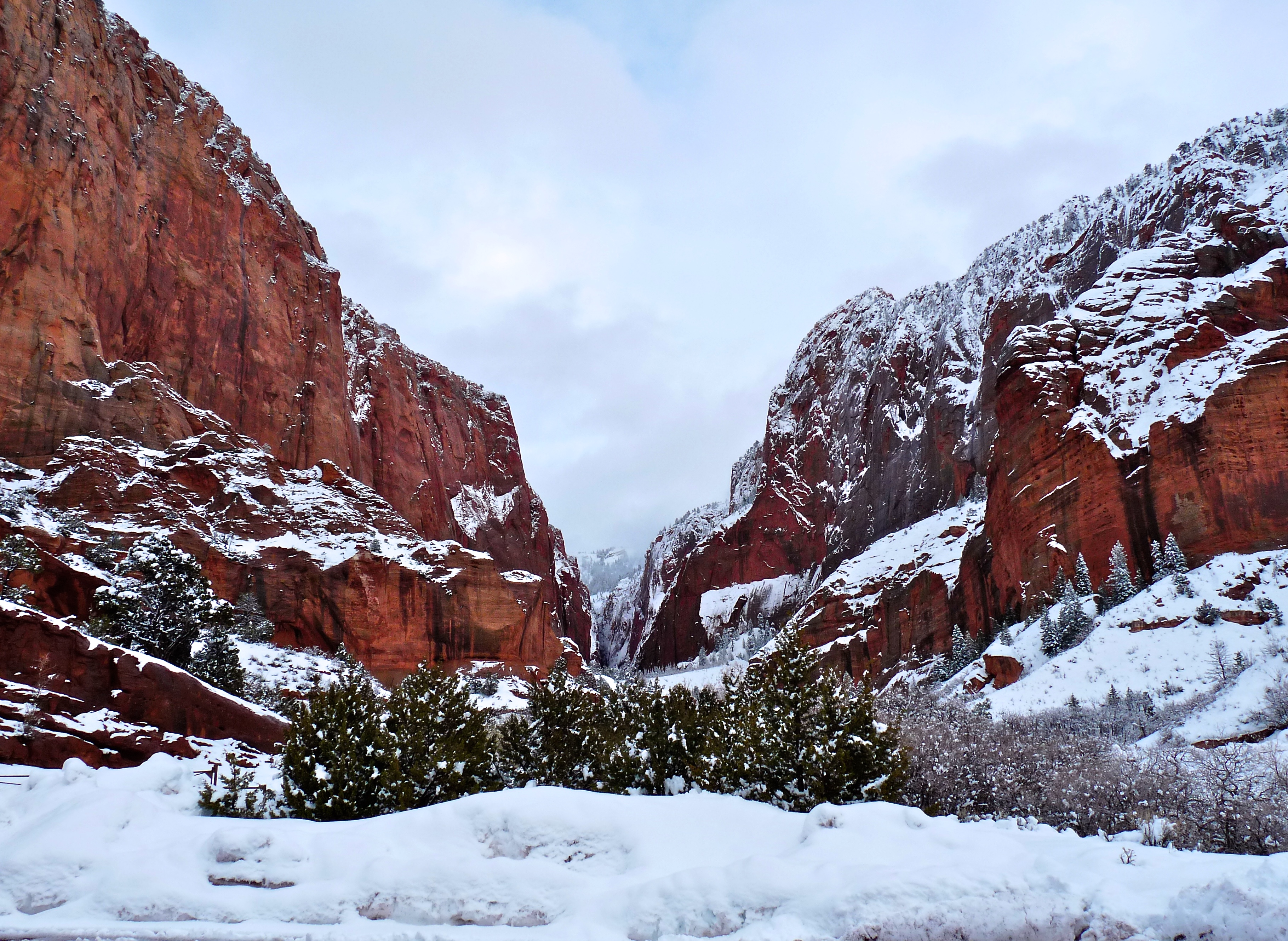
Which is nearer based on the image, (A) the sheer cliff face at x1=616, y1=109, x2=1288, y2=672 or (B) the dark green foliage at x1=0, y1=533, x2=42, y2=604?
(B) the dark green foliage at x1=0, y1=533, x2=42, y2=604

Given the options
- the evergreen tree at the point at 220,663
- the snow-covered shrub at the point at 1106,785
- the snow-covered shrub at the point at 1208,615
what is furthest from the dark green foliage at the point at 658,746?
the snow-covered shrub at the point at 1208,615

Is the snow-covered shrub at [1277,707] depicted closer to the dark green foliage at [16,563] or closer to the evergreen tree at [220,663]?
the evergreen tree at [220,663]

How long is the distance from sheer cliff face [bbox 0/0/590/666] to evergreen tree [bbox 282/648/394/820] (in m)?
41.7

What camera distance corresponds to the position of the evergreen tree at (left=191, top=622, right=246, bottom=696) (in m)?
32.3

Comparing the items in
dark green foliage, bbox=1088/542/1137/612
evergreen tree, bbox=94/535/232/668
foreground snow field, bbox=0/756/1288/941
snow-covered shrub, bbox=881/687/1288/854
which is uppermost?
evergreen tree, bbox=94/535/232/668

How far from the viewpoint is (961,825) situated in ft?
42.5

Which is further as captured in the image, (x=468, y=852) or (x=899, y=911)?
(x=468, y=852)

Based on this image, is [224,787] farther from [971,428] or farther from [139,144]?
[971,428]

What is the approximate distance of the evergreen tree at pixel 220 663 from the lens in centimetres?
3228

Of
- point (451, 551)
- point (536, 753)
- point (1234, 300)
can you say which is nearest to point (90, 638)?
point (536, 753)

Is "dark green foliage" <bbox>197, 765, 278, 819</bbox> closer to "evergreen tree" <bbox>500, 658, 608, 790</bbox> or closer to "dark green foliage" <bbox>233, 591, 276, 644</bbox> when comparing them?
"evergreen tree" <bbox>500, 658, 608, 790</bbox>

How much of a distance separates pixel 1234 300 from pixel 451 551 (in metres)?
62.4

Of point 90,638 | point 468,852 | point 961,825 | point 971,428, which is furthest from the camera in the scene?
point 971,428

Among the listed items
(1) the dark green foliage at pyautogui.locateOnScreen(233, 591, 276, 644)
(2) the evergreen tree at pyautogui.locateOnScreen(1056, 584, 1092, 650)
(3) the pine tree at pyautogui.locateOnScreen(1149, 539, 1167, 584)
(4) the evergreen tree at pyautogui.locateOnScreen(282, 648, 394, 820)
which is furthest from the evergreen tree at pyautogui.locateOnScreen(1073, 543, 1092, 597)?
(1) the dark green foliage at pyautogui.locateOnScreen(233, 591, 276, 644)
